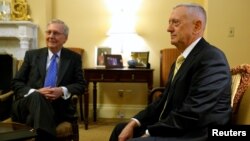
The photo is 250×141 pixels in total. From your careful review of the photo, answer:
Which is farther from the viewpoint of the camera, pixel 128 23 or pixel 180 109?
pixel 128 23

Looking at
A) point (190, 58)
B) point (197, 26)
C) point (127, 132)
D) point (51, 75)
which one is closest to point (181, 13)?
point (197, 26)

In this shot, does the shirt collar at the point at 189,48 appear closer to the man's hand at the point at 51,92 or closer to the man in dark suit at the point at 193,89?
the man in dark suit at the point at 193,89

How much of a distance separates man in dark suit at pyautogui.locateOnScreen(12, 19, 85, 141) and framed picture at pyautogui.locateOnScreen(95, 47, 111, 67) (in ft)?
5.65

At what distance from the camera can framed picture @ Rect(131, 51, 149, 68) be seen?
4.05 metres

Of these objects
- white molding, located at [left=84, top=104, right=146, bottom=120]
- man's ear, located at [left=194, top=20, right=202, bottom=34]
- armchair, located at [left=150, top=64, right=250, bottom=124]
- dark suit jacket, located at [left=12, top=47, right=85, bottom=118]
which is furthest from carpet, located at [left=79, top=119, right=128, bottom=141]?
man's ear, located at [left=194, top=20, right=202, bottom=34]

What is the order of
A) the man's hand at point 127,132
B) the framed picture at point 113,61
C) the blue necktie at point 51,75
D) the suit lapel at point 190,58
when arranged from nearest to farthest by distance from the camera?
the suit lapel at point 190,58 → the man's hand at point 127,132 → the blue necktie at point 51,75 → the framed picture at point 113,61

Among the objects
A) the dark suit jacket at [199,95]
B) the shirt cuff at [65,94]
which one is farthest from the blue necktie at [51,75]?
the dark suit jacket at [199,95]

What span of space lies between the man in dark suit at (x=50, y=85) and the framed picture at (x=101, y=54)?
1723mm

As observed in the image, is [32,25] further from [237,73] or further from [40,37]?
[237,73]

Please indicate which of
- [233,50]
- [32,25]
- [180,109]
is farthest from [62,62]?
[233,50]

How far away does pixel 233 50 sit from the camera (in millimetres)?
3748

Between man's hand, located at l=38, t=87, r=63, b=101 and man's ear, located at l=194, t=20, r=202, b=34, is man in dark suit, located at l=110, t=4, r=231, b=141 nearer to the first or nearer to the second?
man's ear, located at l=194, t=20, r=202, b=34

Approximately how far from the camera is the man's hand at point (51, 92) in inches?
85.0

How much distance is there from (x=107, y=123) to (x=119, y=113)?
274mm
